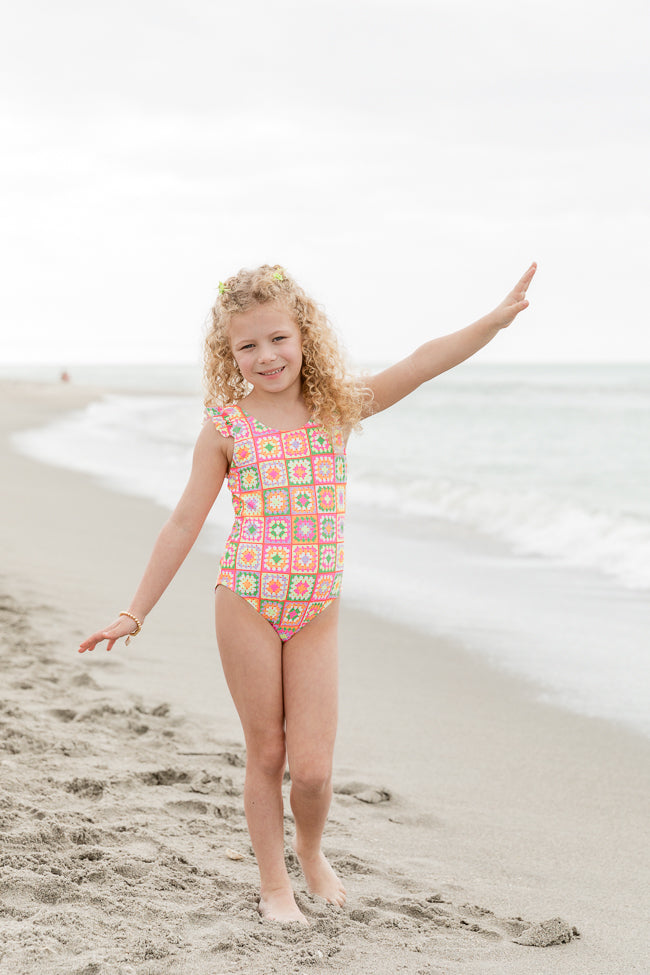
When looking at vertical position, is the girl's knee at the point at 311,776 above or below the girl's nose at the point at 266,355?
below

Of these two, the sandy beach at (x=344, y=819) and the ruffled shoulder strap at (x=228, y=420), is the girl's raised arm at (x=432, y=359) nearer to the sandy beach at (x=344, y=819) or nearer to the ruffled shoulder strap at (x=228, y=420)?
the ruffled shoulder strap at (x=228, y=420)

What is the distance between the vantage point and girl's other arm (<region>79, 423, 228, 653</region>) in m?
2.86

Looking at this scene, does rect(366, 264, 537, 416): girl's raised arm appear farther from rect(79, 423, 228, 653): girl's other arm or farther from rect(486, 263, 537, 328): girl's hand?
rect(79, 423, 228, 653): girl's other arm

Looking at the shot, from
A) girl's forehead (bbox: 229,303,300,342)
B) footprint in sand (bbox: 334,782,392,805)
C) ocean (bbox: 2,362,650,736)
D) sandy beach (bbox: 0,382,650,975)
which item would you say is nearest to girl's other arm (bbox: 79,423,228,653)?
girl's forehead (bbox: 229,303,300,342)

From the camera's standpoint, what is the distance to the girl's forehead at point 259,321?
9.48 ft

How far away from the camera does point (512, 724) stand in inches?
179

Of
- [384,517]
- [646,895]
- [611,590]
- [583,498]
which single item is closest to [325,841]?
[646,895]

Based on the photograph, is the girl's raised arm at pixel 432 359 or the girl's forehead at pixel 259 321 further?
the girl's raised arm at pixel 432 359

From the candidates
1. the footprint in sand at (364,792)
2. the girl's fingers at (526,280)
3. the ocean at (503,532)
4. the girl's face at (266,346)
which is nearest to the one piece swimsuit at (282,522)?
the girl's face at (266,346)

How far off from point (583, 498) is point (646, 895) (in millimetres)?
8607

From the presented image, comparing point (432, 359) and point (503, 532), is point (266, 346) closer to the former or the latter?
point (432, 359)

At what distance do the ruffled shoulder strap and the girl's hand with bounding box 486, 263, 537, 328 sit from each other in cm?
84

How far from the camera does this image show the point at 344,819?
3555 millimetres

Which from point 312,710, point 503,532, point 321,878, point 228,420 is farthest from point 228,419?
point 503,532
